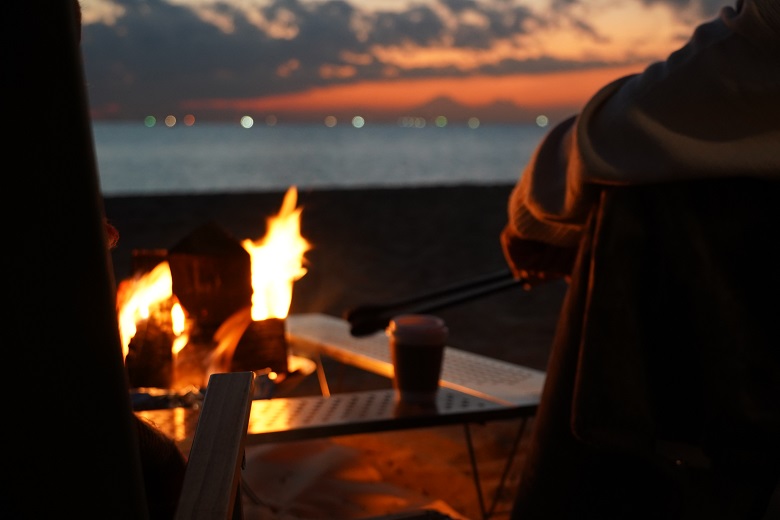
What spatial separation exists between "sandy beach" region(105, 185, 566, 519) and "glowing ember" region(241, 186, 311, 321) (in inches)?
13.8

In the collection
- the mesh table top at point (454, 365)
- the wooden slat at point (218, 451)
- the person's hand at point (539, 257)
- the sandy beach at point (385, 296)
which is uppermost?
the person's hand at point (539, 257)

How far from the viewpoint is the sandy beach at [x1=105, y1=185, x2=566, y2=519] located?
9.12 ft

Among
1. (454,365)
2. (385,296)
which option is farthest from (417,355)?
(385,296)

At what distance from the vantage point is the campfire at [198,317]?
2592mm

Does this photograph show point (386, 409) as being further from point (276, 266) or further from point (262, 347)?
point (276, 266)

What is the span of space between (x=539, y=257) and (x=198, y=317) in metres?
1.03

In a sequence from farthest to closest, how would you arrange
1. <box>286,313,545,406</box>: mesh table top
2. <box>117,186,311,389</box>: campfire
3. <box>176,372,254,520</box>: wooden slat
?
<box>117,186,311,389</box>: campfire < <box>286,313,545,406</box>: mesh table top < <box>176,372,254,520</box>: wooden slat

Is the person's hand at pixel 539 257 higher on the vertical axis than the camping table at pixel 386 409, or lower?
higher

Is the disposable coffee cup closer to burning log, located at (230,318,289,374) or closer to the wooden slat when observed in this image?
burning log, located at (230,318,289,374)

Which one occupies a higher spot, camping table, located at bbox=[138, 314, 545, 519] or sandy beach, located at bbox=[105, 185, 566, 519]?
camping table, located at bbox=[138, 314, 545, 519]

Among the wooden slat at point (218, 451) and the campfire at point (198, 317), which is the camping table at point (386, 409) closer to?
the campfire at point (198, 317)

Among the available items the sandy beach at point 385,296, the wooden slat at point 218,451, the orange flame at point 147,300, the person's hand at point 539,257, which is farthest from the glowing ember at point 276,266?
the wooden slat at point 218,451

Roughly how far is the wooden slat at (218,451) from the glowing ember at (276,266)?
1.71 metres

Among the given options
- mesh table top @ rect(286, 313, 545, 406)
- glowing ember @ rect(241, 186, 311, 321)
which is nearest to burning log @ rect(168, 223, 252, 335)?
glowing ember @ rect(241, 186, 311, 321)
